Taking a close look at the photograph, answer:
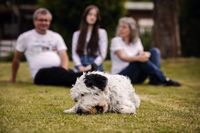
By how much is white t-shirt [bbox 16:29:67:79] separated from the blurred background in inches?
286

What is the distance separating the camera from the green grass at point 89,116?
6125mm

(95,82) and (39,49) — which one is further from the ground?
(95,82)

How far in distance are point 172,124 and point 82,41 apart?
6104 millimetres

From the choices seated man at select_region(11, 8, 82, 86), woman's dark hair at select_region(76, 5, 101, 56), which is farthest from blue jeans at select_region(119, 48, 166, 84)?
seated man at select_region(11, 8, 82, 86)

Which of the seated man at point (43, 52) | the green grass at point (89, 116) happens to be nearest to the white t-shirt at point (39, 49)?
the seated man at point (43, 52)

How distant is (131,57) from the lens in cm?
1173

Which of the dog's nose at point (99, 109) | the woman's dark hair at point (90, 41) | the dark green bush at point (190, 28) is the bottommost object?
the dark green bush at point (190, 28)

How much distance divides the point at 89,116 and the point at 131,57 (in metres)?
5.00

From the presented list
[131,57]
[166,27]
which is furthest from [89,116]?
[166,27]

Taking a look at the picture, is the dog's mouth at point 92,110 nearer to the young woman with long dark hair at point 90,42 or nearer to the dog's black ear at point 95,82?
the dog's black ear at point 95,82

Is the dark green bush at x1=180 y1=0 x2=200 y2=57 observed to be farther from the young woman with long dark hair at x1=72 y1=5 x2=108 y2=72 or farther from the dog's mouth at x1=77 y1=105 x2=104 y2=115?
the dog's mouth at x1=77 y1=105 x2=104 y2=115

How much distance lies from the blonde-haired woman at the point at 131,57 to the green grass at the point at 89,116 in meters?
0.35

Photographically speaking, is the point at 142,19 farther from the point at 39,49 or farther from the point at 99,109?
the point at 99,109

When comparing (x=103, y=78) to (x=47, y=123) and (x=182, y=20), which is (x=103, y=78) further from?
(x=182, y=20)
